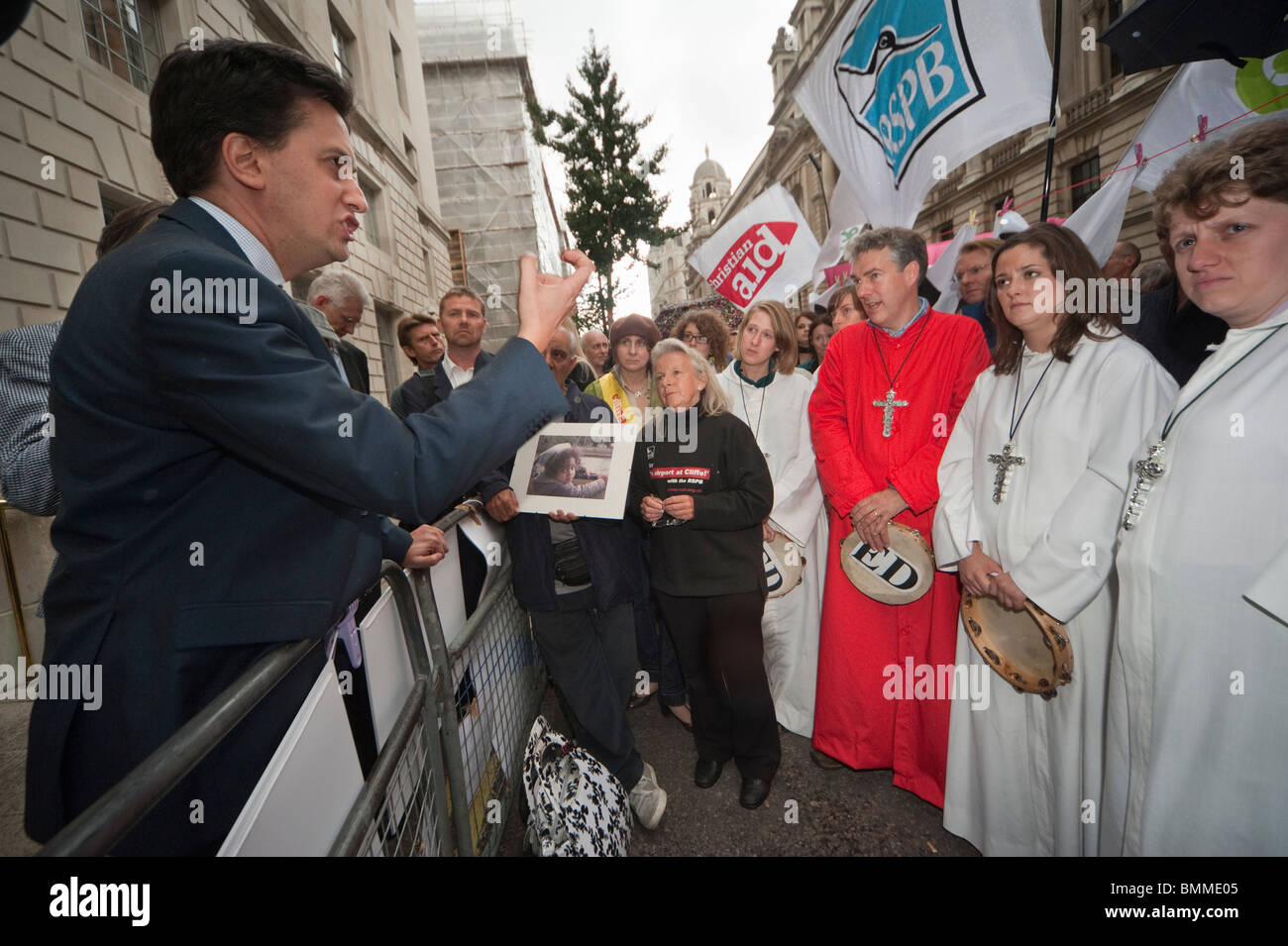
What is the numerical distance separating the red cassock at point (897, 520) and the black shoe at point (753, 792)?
464 mm

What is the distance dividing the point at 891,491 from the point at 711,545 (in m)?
0.85

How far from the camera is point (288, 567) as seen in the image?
3.23 ft

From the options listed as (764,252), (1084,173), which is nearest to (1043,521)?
(764,252)

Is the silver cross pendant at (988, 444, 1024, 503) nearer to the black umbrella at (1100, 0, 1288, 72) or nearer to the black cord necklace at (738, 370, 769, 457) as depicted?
the black cord necklace at (738, 370, 769, 457)

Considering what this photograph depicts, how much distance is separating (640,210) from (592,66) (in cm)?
583

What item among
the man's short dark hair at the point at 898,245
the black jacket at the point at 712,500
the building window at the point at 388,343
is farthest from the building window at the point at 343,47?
the black jacket at the point at 712,500

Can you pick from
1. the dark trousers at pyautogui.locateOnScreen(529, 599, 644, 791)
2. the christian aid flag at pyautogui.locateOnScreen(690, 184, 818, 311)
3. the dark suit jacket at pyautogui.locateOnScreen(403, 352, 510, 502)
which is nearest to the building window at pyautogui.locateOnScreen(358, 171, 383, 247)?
the christian aid flag at pyautogui.locateOnScreen(690, 184, 818, 311)

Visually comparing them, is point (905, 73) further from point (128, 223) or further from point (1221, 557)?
point (128, 223)

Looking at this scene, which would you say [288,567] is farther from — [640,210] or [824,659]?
[640,210]

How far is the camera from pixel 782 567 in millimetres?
3111

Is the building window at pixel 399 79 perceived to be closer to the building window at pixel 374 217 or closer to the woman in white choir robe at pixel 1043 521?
the building window at pixel 374 217

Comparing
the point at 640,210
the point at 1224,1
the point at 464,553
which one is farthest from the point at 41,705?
the point at 640,210

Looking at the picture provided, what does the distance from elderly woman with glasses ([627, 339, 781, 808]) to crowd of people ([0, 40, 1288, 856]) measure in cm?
2
